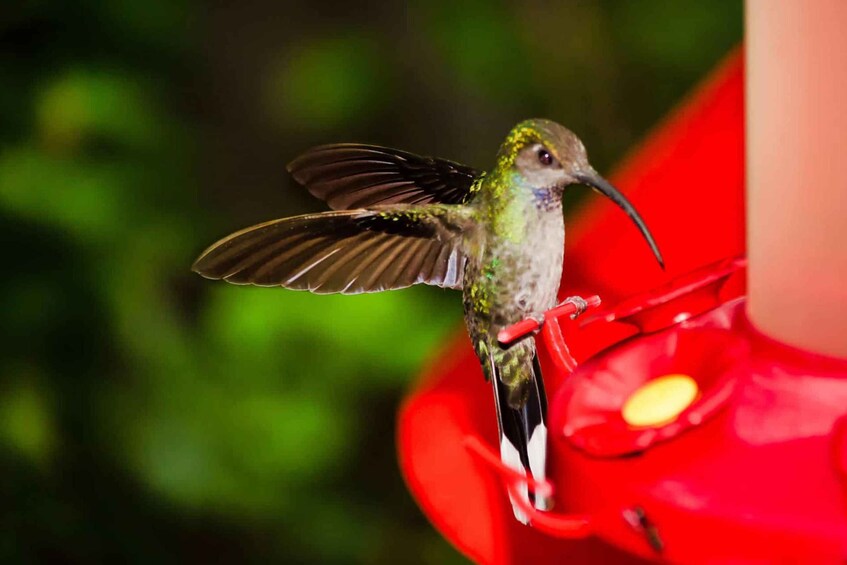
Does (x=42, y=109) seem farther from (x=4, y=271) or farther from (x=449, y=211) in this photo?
(x=449, y=211)

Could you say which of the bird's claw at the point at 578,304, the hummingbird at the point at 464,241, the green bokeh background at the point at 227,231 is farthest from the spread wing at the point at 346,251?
the green bokeh background at the point at 227,231

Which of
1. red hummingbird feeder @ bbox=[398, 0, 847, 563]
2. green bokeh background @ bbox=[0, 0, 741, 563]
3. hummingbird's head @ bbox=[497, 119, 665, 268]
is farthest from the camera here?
green bokeh background @ bbox=[0, 0, 741, 563]

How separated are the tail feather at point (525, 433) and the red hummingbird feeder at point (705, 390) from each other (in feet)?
0.06

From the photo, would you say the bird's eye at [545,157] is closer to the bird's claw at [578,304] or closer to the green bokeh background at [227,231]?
the bird's claw at [578,304]

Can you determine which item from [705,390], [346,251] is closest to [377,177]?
[346,251]

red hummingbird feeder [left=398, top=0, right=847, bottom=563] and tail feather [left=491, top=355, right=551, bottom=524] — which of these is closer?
red hummingbird feeder [left=398, top=0, right=847, bottom=563]

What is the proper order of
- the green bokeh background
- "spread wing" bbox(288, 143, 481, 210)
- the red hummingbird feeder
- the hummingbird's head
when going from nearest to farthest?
1. the red hummingbird feeder
2. the hummingbird's head
3. "spread wing" bbox(288, 143, 481, 210)
4. the green bokeh background

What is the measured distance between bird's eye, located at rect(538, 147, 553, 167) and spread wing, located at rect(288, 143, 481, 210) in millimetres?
120

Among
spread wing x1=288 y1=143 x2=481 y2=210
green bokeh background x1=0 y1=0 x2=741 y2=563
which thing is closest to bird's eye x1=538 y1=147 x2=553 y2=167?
spread wing x1=288 y1=143 x2=481 y2=210

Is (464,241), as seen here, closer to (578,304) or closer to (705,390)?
(578,304)

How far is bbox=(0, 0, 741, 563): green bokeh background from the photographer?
1.36 meters

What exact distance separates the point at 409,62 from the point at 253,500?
65 cm

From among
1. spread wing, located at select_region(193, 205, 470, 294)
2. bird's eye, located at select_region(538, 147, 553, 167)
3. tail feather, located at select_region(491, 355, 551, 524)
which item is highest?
bird's eye, located at select_region(538, 147, 553, 167)

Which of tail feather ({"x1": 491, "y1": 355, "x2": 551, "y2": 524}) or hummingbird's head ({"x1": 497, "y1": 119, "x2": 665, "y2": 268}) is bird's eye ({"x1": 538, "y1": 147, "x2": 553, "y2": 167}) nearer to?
hummingbird's head ({"x1": 497, "y1": 119, "x2": 665, "y2": 268})
